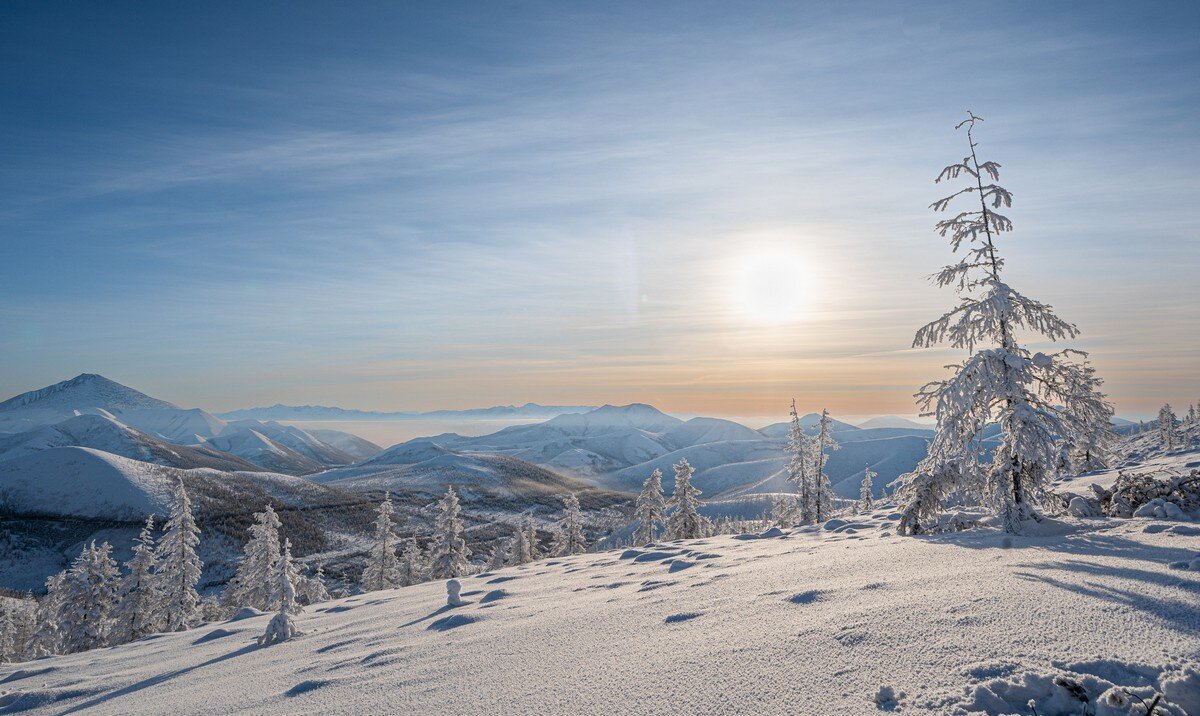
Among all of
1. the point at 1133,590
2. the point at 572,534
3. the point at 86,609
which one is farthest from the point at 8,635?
the point at 1133,590

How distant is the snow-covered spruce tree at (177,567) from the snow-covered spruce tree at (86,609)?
2871 mm

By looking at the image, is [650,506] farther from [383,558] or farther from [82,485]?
[82,485]

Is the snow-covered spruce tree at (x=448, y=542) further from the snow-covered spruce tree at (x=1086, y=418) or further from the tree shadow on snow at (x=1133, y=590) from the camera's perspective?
the tree shadow on snow at (x=1133, y=590)

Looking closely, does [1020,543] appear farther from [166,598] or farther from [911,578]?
[166,598]

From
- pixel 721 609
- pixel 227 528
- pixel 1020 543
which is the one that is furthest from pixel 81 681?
pixel 227 528

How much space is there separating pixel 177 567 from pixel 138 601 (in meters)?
2.95

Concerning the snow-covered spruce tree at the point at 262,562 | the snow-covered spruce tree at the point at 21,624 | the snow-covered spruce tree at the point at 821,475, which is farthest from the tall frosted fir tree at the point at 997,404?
the snow-covered spruce tree at the point at 21,624

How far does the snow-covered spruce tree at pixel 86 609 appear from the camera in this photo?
38438 mm

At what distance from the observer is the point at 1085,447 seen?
1151 centimetres

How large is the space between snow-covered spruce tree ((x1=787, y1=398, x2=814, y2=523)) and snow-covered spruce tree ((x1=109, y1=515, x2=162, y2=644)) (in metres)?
49.6

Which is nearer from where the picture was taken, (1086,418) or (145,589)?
(1086,418)

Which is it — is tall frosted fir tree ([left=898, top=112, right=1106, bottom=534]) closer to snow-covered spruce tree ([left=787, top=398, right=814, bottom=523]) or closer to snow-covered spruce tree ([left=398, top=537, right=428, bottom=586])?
snow-covered spruce tree ([left=787, top=398, right=814, bottom=523])

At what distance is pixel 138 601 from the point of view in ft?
130

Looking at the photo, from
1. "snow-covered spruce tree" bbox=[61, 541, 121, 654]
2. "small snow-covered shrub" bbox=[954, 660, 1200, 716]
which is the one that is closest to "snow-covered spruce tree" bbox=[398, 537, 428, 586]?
"snow-covered spruce tree" bbox=[61, 541, 121, 654]
